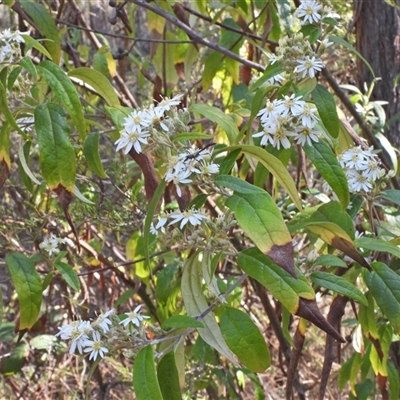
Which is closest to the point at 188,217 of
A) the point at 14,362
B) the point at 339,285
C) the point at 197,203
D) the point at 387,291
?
the point at 197,203

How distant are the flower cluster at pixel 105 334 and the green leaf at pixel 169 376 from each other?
0.06 metres

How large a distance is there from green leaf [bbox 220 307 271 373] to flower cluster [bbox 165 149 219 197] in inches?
9.2

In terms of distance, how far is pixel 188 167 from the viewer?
86cm

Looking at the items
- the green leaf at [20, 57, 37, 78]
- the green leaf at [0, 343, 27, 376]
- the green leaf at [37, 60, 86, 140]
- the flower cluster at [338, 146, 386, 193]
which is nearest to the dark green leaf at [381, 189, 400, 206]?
the flower cluster at [338, 146, 386, 193]

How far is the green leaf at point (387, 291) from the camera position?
0.94 m

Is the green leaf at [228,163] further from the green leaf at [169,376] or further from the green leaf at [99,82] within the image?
the green leaf at [99,82]

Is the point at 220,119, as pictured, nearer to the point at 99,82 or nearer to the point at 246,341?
the point at 99,82

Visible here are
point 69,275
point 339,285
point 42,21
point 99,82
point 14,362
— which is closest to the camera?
point 339,285

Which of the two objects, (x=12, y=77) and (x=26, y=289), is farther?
(x=26, y=289)

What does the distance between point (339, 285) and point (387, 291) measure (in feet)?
0.42

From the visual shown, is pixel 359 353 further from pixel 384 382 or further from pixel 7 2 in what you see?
pixel 7 2

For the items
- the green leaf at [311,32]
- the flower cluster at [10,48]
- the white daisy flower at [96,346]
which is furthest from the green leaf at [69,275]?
the green leaf at [311,32]

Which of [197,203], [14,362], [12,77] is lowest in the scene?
[14,362]

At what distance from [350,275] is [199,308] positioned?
0.34 meters
